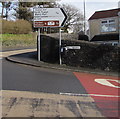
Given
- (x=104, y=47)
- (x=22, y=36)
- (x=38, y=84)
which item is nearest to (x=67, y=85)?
(x=38, y=84)

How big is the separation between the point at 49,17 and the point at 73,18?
36741mm

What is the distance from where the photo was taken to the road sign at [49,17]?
988cm

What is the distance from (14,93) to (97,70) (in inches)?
228

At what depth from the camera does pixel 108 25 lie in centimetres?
1914

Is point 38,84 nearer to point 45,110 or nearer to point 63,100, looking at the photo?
point 63,100

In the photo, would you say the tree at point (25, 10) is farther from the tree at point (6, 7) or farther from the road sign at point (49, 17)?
the road sign at point (49, 17)

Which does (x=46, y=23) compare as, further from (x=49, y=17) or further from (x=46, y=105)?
(x=46, y=105)

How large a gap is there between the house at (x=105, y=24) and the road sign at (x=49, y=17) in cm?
1030

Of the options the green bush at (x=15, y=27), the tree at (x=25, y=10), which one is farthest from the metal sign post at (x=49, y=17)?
the tree at (x=25, y=10)

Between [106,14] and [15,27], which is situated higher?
[106,14]

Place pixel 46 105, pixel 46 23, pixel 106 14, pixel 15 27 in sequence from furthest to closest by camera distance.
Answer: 1. pixel 15 27
2. pixel 106 14
3. pixel 46 23
4. pixel 46 105

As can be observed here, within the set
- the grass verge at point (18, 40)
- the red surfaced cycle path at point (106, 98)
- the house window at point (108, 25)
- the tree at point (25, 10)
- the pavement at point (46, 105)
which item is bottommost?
the red surfaced cycle path at point (106, 98)

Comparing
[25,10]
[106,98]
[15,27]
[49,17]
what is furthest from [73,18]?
[106,98]

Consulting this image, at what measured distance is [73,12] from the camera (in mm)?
44719
